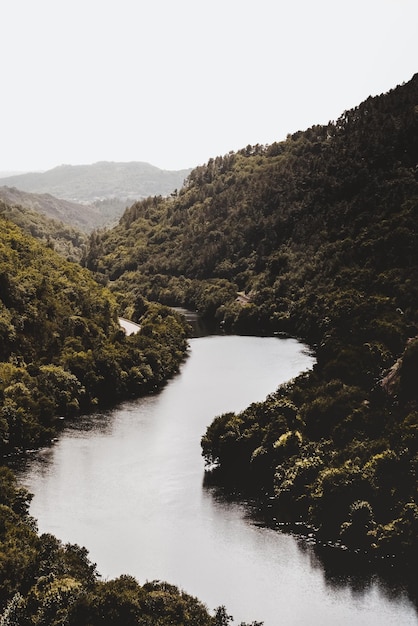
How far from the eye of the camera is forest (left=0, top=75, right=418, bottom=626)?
160 ft

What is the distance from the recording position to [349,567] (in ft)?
176

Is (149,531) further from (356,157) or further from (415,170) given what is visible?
(356,157)

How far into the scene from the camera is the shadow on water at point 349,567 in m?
50.9

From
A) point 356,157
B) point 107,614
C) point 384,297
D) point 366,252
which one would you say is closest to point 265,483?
point 107,614

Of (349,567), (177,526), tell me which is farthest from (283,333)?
(349,567)

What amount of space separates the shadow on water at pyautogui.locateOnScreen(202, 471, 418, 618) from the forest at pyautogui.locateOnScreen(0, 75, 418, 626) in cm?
80

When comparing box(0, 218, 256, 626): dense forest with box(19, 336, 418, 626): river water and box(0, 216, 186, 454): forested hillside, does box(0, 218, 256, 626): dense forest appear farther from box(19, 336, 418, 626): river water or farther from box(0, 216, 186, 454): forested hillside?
box(19, 336, 418, 626): river water

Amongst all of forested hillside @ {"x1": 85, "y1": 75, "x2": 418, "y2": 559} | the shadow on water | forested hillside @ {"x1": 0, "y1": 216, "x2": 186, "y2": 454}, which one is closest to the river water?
the shadow on water

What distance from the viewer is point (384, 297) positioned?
10456 cm

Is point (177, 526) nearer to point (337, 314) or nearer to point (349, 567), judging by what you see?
point (349, 567)

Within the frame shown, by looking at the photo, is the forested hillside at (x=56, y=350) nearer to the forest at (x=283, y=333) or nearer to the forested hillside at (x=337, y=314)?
the forest at (x=283, y=333)

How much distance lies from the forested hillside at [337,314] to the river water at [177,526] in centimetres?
388

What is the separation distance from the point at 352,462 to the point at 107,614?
81.4ft

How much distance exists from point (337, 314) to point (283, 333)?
32.0 m
